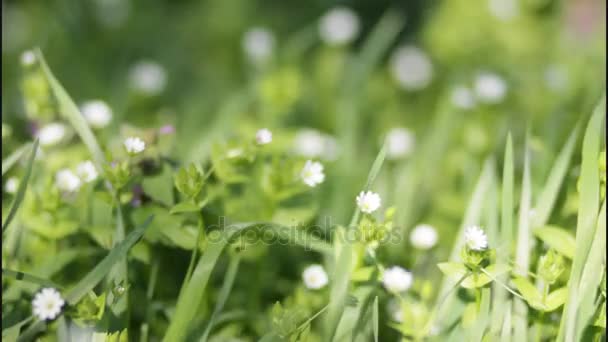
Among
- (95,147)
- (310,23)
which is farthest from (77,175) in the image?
(310,23)

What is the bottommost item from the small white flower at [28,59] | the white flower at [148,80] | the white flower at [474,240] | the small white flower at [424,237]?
the white flower at [148,80]

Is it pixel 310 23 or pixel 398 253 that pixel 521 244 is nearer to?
pixel 398 253

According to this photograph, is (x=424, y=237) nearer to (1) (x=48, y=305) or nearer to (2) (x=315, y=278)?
(2) (x=315, y=278)

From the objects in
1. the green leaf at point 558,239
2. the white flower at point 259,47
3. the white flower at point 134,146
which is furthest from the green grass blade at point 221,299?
the white flower at point 259,47

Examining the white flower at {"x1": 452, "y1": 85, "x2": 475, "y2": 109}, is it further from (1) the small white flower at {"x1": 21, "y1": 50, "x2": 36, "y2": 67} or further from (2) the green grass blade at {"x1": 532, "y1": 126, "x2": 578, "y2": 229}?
(1) the small white flower at {"x1": 21, "y1": 50, "x2": 36, "y2": 67}

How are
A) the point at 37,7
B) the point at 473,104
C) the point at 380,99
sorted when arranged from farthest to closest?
the point at 37,7 → the point at 380,99 → the point at 473,104

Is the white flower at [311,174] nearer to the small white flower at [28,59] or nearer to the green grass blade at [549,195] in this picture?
the green grass blade at [549,195]
